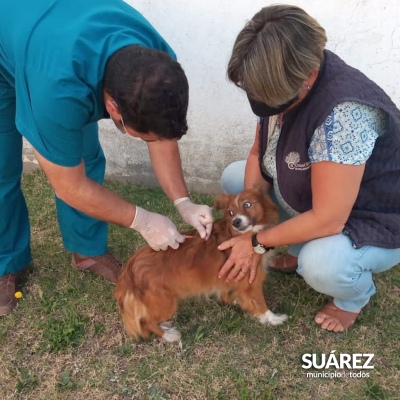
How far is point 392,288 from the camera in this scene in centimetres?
337

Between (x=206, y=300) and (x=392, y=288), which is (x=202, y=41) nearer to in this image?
(x=206, y=300)

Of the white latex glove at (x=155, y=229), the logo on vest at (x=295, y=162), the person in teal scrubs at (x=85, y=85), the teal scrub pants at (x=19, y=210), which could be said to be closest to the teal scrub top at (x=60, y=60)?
the person in teal scrubs at (x=85, y=85)

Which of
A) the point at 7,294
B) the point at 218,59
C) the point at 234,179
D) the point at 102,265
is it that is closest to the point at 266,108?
the point at 234,179

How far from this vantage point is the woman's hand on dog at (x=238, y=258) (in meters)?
2.88

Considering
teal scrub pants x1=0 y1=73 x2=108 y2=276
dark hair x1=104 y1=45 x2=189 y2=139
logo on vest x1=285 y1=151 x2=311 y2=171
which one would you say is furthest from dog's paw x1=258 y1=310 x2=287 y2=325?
dark hair x1=104 y1=45 x2=189 y2=139

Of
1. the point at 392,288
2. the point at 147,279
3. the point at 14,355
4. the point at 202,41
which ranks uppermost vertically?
the point at 202,41

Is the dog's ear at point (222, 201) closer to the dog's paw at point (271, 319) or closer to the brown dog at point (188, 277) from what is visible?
the brown dog at point (188, 277)

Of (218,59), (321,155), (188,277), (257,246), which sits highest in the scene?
(218,59)

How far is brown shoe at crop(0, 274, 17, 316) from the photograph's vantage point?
3.29 metres

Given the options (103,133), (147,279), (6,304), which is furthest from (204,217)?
(103,133)

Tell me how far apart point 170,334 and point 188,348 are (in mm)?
144

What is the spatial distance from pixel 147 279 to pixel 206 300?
0.66 m

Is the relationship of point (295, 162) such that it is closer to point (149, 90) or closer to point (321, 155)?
point (321, 155)

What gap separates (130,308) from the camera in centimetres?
288
